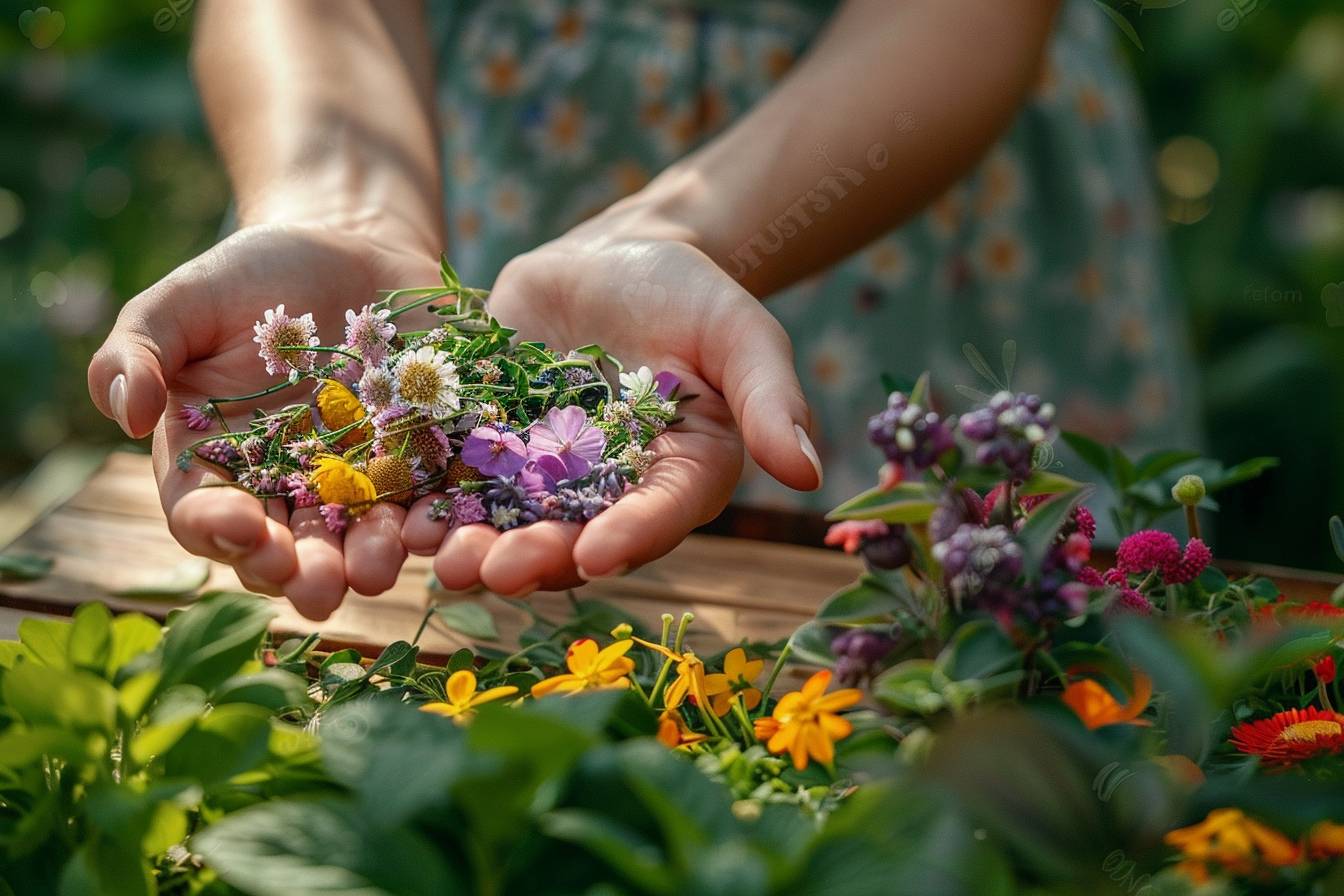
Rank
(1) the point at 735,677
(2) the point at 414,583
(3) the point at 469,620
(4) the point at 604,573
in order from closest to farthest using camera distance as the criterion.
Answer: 1. (1) the point at 735,677
2. (4) the point at 604,573
3. (3) the point at 469,620
4. (2) the point at 414,583

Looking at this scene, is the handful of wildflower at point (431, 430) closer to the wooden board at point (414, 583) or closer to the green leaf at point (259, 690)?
the wooden board at point (414, 583)

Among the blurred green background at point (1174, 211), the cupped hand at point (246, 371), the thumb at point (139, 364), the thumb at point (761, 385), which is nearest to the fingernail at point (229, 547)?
the cupped hand at point (246, 371)

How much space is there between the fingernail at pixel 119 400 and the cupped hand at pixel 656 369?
189 millimetres

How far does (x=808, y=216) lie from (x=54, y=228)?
81.3 inches

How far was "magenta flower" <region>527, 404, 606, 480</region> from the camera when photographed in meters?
0.90

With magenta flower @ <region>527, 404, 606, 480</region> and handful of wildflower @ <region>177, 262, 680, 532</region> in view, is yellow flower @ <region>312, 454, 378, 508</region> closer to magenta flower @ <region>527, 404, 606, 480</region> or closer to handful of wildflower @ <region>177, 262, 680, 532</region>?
handful of wildflower @ <region>177, 262, 680, 532</region>

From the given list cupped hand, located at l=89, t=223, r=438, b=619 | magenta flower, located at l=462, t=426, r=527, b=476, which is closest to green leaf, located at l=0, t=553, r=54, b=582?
cupped hand, located at l=89, t=223, r=438, b=619

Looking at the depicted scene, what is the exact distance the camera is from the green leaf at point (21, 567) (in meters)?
0.95

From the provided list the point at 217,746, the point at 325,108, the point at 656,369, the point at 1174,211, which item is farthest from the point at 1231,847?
the point at 1174,211

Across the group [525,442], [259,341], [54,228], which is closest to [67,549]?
[259,341]

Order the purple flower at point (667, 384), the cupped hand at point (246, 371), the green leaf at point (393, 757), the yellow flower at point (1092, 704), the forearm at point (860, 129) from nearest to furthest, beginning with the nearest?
the green leaf at point (393, 757) → the yellow flower at point (1092, 704) → the cupped hand at point (246, 371) → the purple flower at point (667, 384) → the forearm at point (860, 129)

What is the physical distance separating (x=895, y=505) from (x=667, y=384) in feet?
1.49

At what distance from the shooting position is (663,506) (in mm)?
823

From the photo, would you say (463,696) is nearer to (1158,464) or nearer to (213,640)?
(213,640)
